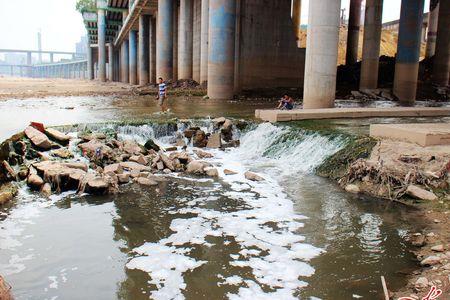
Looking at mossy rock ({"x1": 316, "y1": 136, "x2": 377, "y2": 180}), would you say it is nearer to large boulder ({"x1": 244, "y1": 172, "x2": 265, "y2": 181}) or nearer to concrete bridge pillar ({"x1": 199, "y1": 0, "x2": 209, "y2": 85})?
large boulder ({"x1": 244, "y1": 172, "x2": 265, "y2": 181})

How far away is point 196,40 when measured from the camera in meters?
32.8

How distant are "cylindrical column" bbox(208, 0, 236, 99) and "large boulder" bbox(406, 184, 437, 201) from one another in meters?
16.9

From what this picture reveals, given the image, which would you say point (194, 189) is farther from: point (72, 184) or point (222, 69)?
point (222, 69)

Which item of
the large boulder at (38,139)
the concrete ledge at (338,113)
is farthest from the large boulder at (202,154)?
the large boulder at (38,139)

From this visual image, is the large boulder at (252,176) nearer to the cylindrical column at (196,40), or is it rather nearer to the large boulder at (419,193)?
the large boulder at (419,193)

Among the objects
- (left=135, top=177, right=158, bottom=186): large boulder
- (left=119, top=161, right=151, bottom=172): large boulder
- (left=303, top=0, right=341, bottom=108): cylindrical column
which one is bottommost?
(left=135, top=177, right=158, bottom=186): large boulder

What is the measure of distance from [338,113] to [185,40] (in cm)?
1990

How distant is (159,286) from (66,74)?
152 metres

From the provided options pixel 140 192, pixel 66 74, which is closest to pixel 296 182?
pixel 140 192

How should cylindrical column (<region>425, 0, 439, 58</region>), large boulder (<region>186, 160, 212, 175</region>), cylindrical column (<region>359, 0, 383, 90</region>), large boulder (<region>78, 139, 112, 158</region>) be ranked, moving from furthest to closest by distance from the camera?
cylindrical column (<region>425, 0, 439, 58</region>) → cylindrical column (<region>359, 0, 383, 90</region>) → large boulder (<region>78, 139, 112, 158</region>) → large boulder (<region>186, 160, 212, 175</region>)

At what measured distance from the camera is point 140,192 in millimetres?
8852

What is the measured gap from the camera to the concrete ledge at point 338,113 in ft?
47.8

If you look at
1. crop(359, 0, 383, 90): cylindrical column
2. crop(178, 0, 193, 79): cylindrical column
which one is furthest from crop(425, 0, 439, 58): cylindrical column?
crop(178, 0, 193, 79): cylindrical column

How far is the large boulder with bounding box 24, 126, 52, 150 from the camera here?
35.4 ft
